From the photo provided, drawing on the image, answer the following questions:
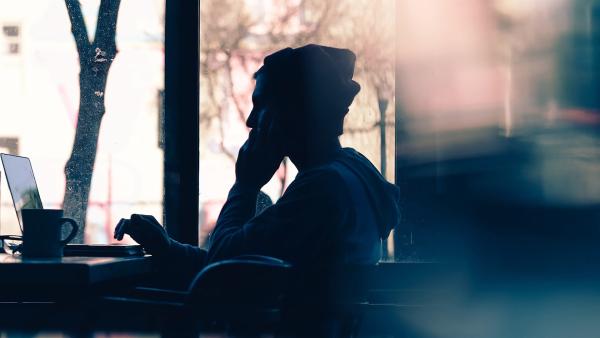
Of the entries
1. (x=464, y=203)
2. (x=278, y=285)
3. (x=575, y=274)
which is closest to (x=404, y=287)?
(x=464, y=203)

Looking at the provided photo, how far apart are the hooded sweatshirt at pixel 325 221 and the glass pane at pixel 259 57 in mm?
695

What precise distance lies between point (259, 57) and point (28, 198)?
3.44ft

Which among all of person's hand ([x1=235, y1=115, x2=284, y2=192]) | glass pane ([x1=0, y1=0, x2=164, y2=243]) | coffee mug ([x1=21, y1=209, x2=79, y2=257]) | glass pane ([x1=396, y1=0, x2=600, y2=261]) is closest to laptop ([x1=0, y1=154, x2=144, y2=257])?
coffee mug ([x1=21, y1=209, x2=79, y2=257])

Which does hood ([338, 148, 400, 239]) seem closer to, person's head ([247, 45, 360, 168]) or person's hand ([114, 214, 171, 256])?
person's head ([247, 45, 360, 168])

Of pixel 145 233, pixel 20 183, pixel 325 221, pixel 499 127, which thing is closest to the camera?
pixel 325 221

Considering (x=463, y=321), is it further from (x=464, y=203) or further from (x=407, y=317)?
(x=464, y=203)

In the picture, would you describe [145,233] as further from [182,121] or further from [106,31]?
[106,31]

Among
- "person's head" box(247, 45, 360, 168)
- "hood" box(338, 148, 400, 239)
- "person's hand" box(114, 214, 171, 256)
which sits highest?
"person's head" box(247, 45, 360, 168)

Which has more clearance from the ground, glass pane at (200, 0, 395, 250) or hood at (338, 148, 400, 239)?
glass pane at (200, 0, 395, 250)

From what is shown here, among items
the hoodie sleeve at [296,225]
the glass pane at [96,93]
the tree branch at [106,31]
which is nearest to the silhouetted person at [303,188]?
the hoodie sleeve at [296,225]

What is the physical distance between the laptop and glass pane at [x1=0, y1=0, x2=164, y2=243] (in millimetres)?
493

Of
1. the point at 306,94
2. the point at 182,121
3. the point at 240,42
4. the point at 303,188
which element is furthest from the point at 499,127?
the point at 182,121

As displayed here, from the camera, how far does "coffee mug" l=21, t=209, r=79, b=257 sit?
5.46 ft

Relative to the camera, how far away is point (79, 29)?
2.61 meters
